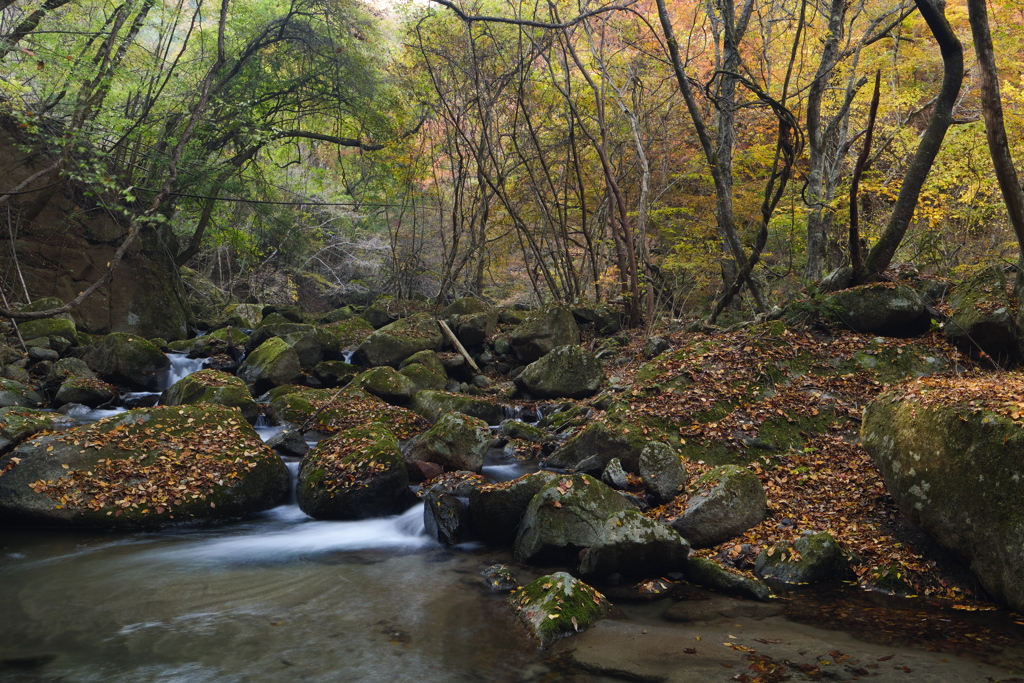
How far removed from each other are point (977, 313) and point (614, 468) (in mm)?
4882

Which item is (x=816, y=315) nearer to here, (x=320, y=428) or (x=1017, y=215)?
(x=1017, y=215)

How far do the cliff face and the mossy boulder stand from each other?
45.6 ft

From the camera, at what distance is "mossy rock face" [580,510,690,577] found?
4945mm

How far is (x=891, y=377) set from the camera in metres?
7.90

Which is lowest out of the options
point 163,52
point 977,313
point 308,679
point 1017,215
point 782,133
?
point 308,679

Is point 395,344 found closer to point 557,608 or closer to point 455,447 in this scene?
point 455,447

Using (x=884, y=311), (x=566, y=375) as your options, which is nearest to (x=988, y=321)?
(x=884, y=311)

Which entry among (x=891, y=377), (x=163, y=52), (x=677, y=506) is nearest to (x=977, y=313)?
(x=891, y=377)

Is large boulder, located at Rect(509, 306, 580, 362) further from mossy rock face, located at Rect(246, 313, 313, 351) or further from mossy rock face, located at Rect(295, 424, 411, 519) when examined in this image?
mossy rock face, located at Rect(295, 424, 411, 519)

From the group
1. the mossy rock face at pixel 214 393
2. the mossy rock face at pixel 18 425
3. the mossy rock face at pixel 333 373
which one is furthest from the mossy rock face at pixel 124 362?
the mossy rock face at pixel 18 425

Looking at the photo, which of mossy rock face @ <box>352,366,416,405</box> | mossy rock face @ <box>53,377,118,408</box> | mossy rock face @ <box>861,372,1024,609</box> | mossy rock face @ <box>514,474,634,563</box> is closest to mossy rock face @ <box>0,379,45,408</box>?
mossy rock face @ <box>53,377,118,408</box>

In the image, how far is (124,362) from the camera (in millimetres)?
12164

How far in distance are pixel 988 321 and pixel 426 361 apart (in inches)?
373

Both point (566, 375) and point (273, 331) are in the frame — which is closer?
point (566, 375)
